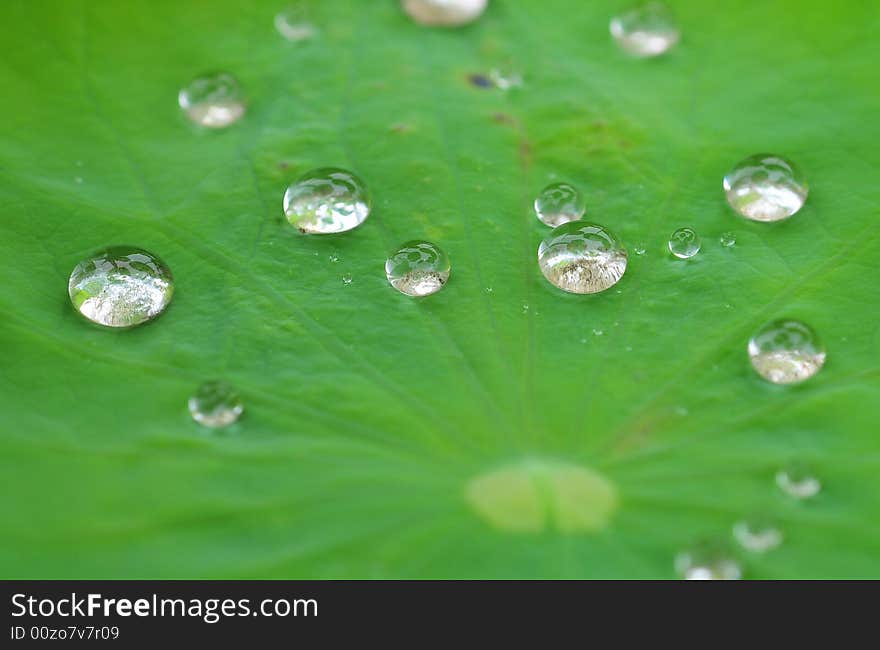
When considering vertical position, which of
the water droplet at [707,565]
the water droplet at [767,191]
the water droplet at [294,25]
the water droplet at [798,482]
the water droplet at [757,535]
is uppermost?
the water droplet at [294,25]

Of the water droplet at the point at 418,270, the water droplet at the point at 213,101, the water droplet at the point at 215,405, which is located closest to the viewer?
the water droplet at the point at 215,405

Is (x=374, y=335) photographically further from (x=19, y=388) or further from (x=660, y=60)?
(x=660, y=60)

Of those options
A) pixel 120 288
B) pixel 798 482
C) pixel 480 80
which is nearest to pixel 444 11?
pixel 480 80

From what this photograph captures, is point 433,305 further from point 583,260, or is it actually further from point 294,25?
point 294,25

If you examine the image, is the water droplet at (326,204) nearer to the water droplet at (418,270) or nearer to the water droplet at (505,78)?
the water droplet at (418,270)

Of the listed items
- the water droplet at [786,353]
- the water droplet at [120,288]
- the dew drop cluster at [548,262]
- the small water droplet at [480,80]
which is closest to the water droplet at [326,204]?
the dew drop cluster at [548,262]

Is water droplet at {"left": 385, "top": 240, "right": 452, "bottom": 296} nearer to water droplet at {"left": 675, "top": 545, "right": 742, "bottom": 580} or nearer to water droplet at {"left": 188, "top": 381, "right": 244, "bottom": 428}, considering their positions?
water droplet at {"left": 188, "top": 381, "right": 244, "bottom": 428}
